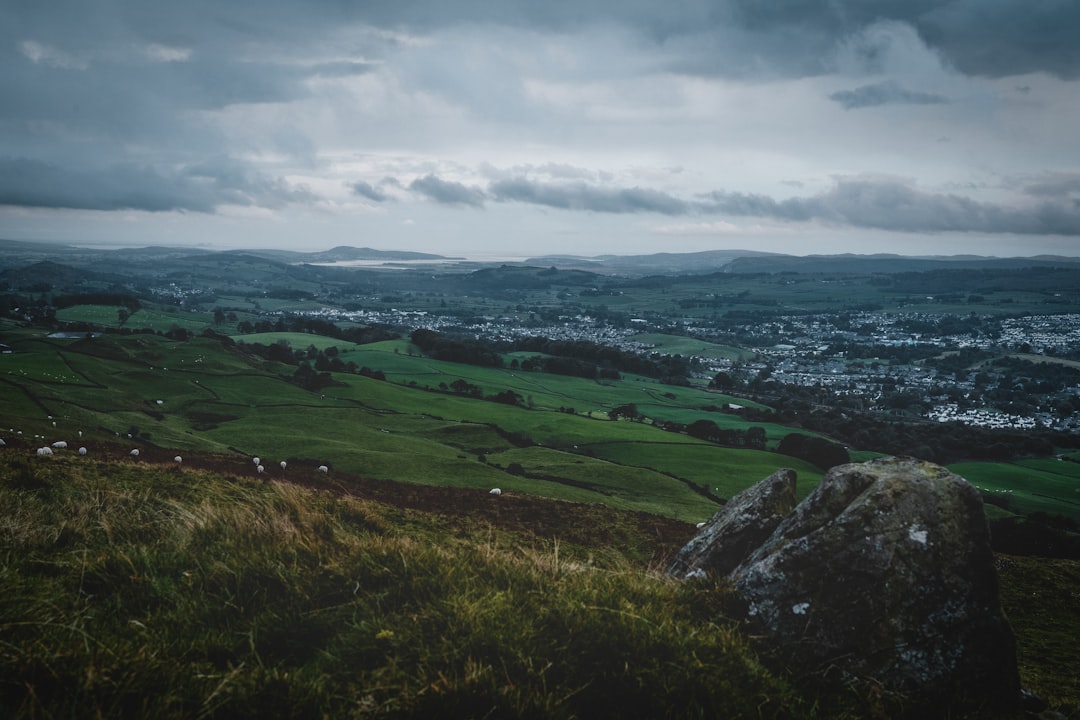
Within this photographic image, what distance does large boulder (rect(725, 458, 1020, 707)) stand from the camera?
22.9 feet

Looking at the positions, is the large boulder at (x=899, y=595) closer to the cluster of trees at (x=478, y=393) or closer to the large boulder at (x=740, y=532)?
the large boulder at (x=740, y=532)

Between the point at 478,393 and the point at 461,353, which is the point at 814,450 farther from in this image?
the point at 461,353

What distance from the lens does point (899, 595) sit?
7.47 m

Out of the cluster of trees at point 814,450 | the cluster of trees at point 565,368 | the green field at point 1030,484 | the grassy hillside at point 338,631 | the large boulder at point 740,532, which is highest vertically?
the grassy hillside at point 338,631

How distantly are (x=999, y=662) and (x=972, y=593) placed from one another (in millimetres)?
784

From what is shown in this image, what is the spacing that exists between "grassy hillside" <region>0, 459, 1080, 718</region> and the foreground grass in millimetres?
21

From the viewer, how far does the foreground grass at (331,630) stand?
4.95 meters

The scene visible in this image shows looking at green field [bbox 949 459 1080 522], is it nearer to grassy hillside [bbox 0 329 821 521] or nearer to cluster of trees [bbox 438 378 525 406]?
grassy hillside [bbox 0 329 821 521]


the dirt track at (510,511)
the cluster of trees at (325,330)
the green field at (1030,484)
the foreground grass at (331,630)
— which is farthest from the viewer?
the cluster of trees at (325,330)

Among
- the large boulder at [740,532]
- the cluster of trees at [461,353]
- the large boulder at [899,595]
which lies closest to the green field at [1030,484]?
the large boulder at [740,532]

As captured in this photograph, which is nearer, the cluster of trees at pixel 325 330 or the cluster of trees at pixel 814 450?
the cluster of trees at pixel 814 450

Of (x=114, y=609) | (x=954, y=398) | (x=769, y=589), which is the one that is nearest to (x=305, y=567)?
(x=114, y=609)

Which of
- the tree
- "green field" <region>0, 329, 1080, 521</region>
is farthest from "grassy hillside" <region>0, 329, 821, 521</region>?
the tree

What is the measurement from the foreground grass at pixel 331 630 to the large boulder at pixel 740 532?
3234mm
